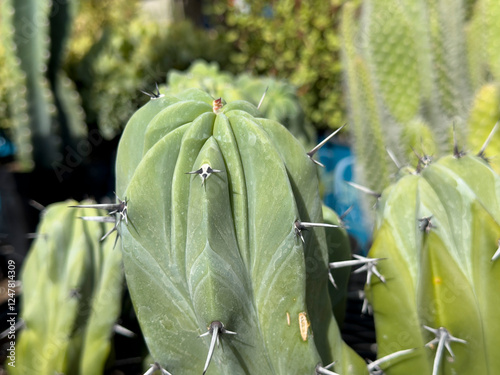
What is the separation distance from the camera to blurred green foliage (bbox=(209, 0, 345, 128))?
403 cm

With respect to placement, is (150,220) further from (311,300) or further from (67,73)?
(67,73)

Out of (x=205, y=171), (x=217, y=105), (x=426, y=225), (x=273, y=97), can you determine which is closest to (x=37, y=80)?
(x=273, y=97)

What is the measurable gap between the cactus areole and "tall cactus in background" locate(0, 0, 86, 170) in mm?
2108

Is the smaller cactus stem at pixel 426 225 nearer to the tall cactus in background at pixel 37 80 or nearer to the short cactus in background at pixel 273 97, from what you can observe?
the short cactus in background at pixel 273 97

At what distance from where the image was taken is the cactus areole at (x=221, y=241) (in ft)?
2.36

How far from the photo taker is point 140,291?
782mm

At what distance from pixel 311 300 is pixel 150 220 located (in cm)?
29

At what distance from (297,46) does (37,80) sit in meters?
2.22

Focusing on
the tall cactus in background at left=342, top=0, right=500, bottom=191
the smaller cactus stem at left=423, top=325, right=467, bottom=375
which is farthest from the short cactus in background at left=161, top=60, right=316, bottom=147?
the smaller cactus stem at left=423, top=325, right=467, bottom=375

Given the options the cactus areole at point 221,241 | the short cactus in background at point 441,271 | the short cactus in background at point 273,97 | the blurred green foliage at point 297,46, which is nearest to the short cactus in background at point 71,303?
the cactus areole at point 221,241

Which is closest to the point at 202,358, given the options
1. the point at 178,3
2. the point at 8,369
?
the point at 8,369

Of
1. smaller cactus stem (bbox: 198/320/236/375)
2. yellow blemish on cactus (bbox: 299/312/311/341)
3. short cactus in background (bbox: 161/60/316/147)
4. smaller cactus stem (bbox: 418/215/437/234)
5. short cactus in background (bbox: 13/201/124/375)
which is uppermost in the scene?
short cactus in background (bbox: 161/60/316/147)

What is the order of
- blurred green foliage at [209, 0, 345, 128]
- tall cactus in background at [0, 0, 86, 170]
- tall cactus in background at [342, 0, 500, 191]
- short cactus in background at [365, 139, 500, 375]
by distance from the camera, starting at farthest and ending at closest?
blurred green foliage at [209, 0, 345, 128]
tall cactus in background at [0, 0, 86, 170]
tall cactus in background at [342, 0, 500, 191]
short cactus in background at [365, 139, 500, 375]

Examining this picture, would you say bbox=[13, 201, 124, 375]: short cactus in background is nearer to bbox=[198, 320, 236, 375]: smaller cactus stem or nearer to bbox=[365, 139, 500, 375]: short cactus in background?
bbox=[198, 320, 236, 375]: smaller cactus stem
